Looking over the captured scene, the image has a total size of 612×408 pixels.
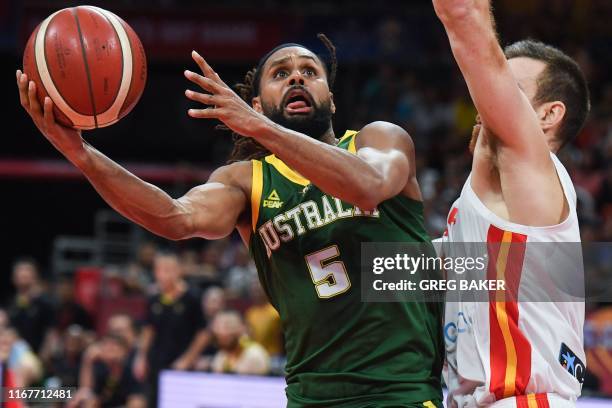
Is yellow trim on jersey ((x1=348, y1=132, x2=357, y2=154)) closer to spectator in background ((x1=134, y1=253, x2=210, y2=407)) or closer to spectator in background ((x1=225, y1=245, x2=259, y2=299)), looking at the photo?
spectator in background ((x1=134, y1=253, x2=210, y2=407))

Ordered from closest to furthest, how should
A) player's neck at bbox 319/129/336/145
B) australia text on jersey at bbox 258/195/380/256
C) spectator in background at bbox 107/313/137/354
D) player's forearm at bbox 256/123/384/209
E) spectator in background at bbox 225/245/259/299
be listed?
player's forearm at bbox 256/123/384/209 < australia text on jersey at bbox 258/195/380/256 < player's neck at bbox 319/129/336/145 < spectator in background at bbox 107/313/137/354 < spectator in background at bbox 225/245/259/299

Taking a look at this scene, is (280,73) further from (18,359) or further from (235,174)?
(18,359)

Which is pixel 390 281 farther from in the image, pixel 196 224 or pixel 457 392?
pixel 196 224

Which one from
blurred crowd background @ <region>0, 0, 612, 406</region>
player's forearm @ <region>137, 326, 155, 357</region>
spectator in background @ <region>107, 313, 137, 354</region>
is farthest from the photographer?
spectator in background @ <region>107, 313, 137, 354</region>

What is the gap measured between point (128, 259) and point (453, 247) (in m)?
12.9

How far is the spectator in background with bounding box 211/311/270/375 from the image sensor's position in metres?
8.70

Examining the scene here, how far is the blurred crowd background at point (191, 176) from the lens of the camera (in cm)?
1025

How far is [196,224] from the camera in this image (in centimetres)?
408

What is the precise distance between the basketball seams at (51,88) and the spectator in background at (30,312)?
927cm

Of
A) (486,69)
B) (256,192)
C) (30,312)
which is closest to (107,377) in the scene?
(30,312)

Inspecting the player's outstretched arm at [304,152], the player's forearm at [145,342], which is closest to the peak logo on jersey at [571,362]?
the player's outstretched arm at [304,152]

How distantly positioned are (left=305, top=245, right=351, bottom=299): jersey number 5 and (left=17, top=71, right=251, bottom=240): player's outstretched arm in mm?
397

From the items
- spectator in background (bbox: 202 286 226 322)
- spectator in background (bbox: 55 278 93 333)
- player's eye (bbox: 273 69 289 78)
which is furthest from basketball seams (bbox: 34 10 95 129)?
spectator in background (bbox: 55 278 93 333)

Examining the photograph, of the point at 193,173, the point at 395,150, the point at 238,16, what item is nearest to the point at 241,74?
the point at 238,16
